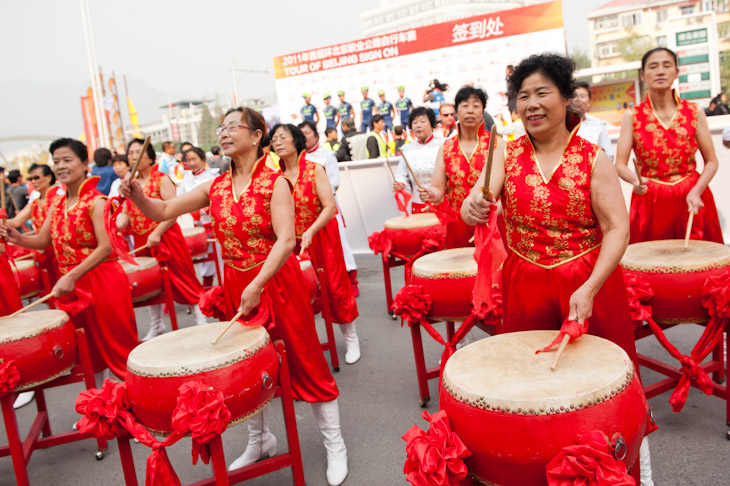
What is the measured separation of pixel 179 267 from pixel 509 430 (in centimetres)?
384

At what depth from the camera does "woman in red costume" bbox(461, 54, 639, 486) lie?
5.92ft

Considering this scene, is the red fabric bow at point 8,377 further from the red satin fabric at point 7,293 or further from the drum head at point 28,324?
the red satin fabric at point 7,293

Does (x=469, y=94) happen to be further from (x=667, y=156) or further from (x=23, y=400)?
(x=23, y=400)

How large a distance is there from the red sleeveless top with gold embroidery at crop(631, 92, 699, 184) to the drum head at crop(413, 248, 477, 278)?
3.53 ft

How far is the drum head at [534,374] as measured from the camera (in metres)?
1.43

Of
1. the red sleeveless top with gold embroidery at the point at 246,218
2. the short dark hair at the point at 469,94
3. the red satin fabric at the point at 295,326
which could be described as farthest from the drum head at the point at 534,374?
the short dark hair at the point at 469,94

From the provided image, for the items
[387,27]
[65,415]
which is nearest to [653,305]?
[65,415]

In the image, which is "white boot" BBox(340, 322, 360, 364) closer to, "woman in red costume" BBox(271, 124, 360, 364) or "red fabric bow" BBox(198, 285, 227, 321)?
"woman in red costume" BBox(271, 124, 360, 364)

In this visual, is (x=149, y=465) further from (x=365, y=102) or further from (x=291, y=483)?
(x=365, y=102)

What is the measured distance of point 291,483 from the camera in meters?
2.58

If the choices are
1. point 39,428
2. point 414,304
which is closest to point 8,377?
point 39,428

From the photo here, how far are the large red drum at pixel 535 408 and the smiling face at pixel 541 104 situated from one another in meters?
0.71

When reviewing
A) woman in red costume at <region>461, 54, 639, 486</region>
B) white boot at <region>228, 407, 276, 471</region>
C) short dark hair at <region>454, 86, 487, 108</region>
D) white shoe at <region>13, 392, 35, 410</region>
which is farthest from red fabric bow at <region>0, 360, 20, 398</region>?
short dark hair at <region>454, 86, 487, 108</region>

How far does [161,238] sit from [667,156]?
3603mm
